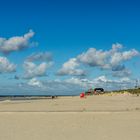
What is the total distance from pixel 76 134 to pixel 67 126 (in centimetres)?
211

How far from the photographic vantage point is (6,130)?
15.3 meters

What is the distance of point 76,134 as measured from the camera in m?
14.1

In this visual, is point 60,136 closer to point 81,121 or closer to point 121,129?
point 121,129

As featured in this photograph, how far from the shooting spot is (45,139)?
13109 mm

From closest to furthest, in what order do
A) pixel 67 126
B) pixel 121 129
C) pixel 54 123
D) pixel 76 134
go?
pixel 76 134 → pixel 121 129 → pixel 67 126 → pixel 54 123

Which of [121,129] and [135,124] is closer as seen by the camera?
[121,129]

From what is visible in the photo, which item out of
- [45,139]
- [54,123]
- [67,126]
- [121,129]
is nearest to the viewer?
[45,139]

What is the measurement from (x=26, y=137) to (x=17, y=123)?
4075mm

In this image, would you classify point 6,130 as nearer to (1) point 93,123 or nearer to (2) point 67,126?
(2) point 67,126

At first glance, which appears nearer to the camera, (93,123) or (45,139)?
(45,139)

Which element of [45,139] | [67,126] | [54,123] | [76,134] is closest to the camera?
[45,139]

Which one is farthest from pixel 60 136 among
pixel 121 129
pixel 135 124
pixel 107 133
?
pixel 135 124

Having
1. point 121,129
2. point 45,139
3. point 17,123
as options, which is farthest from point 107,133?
point 17,123

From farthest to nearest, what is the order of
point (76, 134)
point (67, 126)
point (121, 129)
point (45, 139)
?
point (67, 126) → point (121, 129) → point (76, 134) → point (45, 139)
